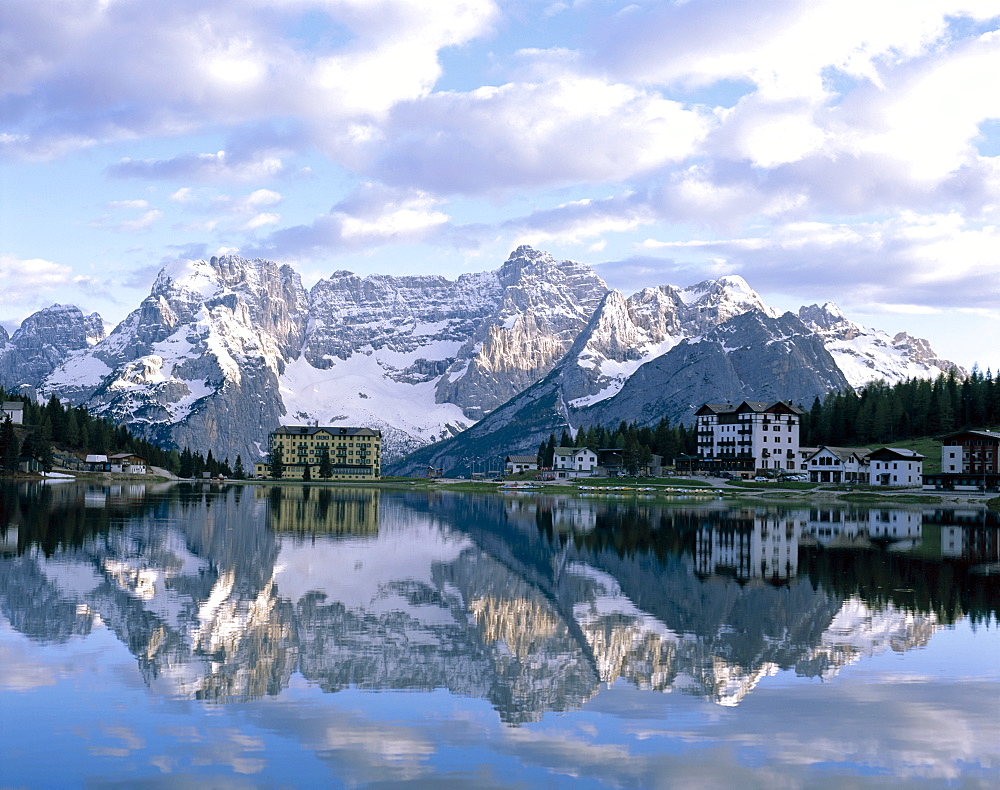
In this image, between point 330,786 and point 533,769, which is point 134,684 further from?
point 533,769

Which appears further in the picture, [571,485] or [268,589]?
[571,485]

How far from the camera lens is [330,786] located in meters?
19.4

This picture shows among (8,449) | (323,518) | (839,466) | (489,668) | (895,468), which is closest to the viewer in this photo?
(489,668)

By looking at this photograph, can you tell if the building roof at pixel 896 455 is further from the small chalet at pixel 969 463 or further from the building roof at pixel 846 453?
the building roof at pixel 846 453

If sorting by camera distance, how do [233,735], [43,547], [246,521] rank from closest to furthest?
[233,735] < [43,547] < [246,521]

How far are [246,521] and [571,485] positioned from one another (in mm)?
107010

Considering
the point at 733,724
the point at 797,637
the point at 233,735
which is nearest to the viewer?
the point at 233,735

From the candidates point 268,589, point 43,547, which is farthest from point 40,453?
point 268,589

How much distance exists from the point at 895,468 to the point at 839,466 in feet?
49.8

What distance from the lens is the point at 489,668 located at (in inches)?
1194

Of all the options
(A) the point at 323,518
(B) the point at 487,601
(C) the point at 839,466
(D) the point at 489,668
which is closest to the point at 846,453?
(C) the point at 839,466

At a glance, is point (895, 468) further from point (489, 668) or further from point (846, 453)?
point (489, 668)

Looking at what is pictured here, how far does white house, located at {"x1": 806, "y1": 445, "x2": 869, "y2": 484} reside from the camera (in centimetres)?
18775

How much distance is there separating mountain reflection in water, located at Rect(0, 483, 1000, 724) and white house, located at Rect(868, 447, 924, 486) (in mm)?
93979
